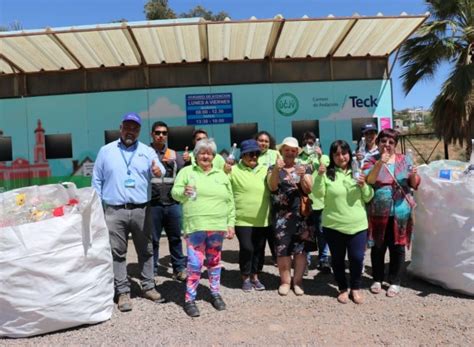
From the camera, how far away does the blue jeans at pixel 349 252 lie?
3.87m

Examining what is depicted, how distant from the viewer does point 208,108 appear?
26.7ft

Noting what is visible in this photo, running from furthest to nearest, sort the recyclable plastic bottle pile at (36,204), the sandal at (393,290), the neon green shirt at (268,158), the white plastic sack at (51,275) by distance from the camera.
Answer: the neon green shirt at (268,158)
the sandal at (393,290)
the recyclable plastic bottle pile at (36,204)
the white plastic sack at (51,275)

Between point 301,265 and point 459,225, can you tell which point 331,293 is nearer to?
point 301,265

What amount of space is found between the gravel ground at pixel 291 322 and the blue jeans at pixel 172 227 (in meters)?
0.45

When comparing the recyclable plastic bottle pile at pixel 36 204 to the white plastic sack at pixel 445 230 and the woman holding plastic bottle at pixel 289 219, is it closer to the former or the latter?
the woman holding plastic bottle at pixel 289 219

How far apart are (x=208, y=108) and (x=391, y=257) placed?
5.01m

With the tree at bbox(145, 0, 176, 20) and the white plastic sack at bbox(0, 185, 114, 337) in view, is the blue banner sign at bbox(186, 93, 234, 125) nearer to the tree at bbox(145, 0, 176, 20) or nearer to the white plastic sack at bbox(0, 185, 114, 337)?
the white plastic sack at bbox(0, 185, 114, 337)

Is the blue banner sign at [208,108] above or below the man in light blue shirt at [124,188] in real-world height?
above

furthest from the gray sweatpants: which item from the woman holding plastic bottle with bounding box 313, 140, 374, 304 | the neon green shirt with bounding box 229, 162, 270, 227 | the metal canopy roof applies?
the metal canopy roof

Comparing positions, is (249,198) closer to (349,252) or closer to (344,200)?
(344,200)

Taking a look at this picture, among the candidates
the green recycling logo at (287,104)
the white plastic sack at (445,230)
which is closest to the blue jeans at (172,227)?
the white plastic sack at (445,230)

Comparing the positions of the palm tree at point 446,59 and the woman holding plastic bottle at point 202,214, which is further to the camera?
the palm tree at point 446,59

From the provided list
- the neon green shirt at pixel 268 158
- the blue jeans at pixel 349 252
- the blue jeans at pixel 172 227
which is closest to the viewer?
the blue jeans at pixel 349 252

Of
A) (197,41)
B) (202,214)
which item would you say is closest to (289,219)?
(202,214)
